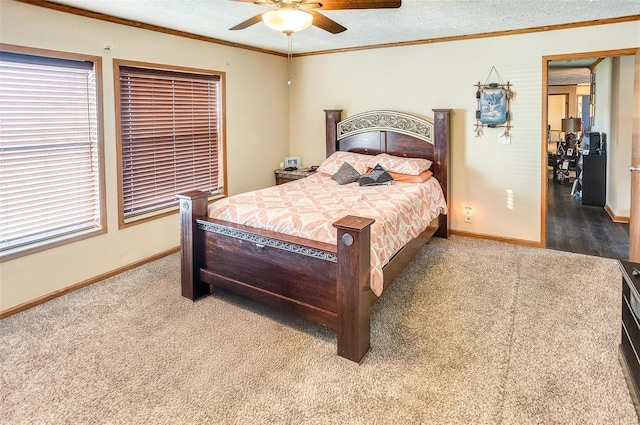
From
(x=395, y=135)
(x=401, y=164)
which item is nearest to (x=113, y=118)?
(x=401, y=164)

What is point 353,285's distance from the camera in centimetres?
238

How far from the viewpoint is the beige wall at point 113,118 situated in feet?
10.2

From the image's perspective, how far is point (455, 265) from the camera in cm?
397

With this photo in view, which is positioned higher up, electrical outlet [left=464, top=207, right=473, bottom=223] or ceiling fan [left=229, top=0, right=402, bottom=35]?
ceiling fan [left=229, top=0, right=402, bottom=35]

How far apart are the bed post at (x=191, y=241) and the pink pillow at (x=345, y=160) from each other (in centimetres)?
195

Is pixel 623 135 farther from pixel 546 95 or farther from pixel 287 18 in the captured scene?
pixel 287 18

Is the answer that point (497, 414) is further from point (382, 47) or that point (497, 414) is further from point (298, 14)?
point (382, 47)

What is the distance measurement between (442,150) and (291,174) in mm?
1917

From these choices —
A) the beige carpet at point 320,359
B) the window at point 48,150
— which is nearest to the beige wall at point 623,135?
the beige carpet at point 320,359

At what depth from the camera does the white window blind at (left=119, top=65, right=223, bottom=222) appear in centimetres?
386

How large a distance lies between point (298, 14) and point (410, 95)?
276 centimetres

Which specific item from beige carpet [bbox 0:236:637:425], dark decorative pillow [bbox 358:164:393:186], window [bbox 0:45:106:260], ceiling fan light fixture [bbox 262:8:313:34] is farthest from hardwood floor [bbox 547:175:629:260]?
window [bbox 0:45:106:260]

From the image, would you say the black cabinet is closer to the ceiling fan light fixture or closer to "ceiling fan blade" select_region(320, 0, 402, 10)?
"ceiling fan blade" select_region(320, 0, 402, 10)

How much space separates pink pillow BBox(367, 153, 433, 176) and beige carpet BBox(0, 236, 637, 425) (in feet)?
4.52
